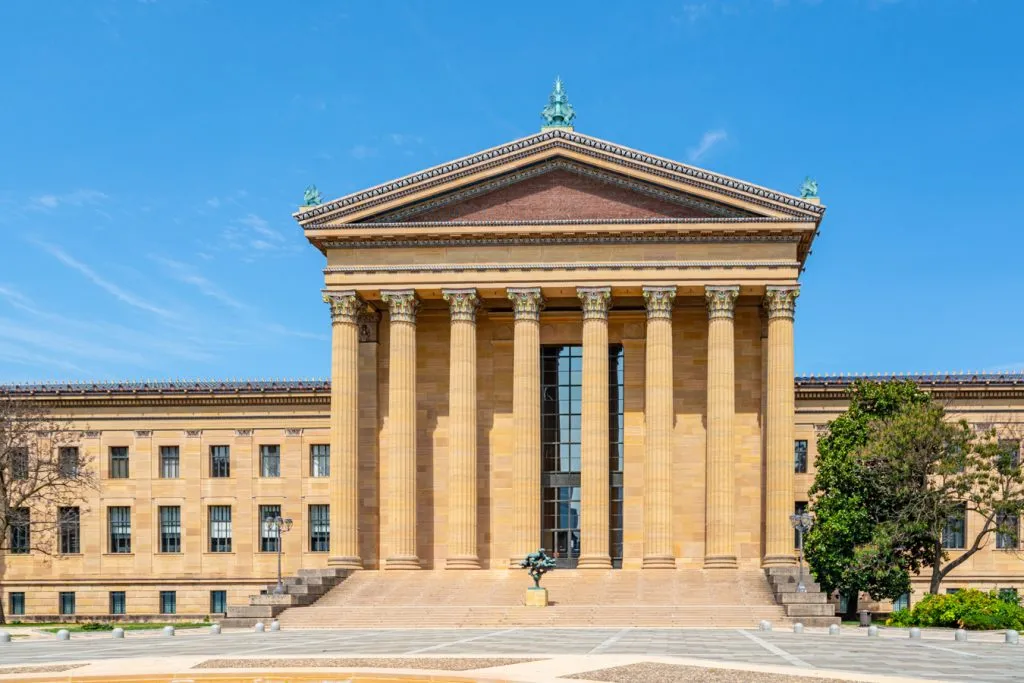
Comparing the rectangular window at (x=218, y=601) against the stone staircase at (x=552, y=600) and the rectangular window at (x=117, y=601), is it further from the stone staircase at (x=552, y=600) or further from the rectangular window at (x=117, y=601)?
the stone staircase at (x=552, y=600)

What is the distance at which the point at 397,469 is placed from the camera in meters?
68.9

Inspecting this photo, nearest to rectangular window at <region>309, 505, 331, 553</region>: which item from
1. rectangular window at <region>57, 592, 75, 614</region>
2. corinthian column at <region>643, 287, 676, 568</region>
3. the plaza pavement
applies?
rectangular window at <region>57, 592, 75, 614</region>

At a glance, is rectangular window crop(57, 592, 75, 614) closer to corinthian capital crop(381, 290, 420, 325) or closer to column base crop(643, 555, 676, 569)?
corinthian capital crop(381, 290, 420, 325)

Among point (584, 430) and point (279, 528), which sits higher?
point (584, 430)

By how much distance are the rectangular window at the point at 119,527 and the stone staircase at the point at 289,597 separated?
63.0ft

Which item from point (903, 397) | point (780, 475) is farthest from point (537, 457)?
point (903, 397)

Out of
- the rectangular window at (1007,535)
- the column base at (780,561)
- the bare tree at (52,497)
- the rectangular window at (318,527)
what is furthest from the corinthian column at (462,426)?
the rectangular window at (1007,535)

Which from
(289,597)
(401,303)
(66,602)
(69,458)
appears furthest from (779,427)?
(66,602)

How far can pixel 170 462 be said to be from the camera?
3270 inches

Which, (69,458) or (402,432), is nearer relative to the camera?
(402,432)

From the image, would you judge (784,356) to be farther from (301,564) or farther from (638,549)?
(301,564)

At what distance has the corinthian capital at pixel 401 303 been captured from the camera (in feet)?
228

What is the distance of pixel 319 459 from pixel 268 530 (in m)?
5.27

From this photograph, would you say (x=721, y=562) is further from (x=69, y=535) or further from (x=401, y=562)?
(x=69, y=535)
